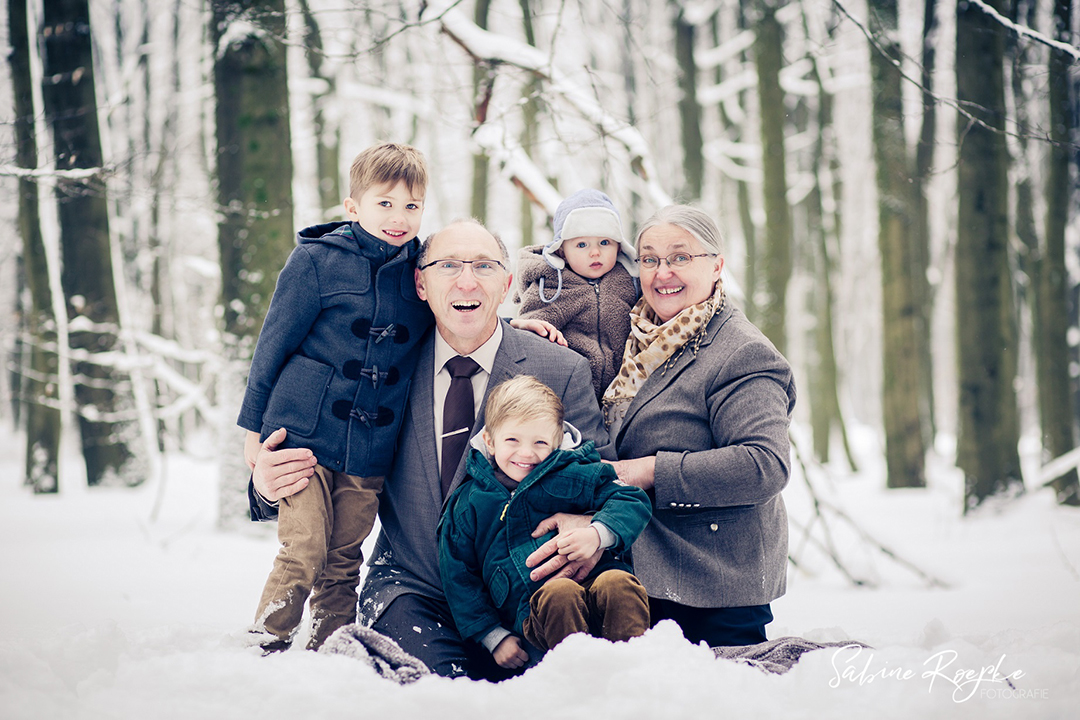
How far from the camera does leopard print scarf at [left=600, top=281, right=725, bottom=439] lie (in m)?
2.90

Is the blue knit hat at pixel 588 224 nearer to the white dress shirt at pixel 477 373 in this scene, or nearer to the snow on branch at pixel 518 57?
the white dress shirt at pixel 477 373

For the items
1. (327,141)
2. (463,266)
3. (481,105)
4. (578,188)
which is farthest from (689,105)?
(463,266)

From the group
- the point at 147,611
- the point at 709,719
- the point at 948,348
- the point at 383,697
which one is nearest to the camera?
the point at 709,719

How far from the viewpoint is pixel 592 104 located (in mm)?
4344

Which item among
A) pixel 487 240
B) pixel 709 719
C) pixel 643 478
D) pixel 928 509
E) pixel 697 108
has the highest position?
pixel 697 108

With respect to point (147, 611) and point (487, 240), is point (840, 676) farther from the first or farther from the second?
point (147, 611)

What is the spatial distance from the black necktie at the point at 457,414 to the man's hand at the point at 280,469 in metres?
0.49

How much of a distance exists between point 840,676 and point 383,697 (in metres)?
1.28

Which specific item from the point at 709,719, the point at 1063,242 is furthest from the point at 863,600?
the point at 1063,242

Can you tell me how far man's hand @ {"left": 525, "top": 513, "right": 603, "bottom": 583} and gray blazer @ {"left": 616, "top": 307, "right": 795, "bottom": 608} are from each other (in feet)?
1.07

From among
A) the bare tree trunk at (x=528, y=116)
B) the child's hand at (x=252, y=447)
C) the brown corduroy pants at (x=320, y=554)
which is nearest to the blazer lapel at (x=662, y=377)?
the brown corduroy pants at (x=320, y=554)

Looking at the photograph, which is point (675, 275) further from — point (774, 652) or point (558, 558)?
point (774, 652)

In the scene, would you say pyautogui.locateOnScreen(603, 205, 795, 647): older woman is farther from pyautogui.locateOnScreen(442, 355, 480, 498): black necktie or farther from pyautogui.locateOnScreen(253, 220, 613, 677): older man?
pyautogui.locateOnScreen(442, 355, 480, 498): black necktie

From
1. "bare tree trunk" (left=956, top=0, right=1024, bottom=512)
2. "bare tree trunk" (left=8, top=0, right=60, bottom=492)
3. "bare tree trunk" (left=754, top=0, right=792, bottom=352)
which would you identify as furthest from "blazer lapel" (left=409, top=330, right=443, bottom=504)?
"bare tree trunk" (left=754, top=0, right=792, bottom=352)
